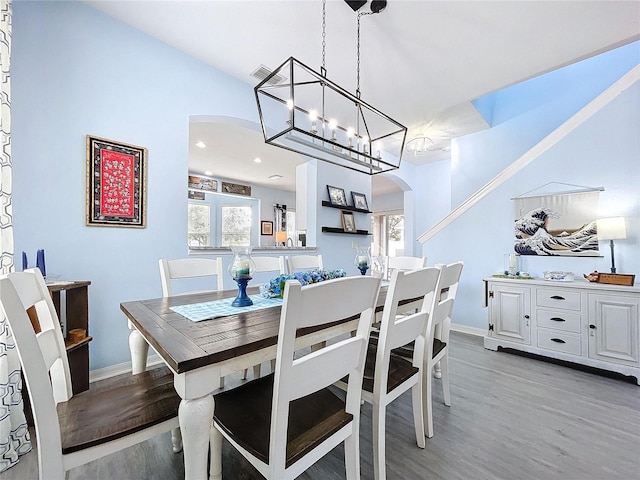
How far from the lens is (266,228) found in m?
7.76

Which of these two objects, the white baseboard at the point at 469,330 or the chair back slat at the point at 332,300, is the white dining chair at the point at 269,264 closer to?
the chair back slat at the point at 332,300

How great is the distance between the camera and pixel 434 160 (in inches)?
234

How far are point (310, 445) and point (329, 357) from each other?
30cm

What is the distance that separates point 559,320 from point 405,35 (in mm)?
2924

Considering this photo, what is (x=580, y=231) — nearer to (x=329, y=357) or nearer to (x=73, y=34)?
(x=329, y=357)

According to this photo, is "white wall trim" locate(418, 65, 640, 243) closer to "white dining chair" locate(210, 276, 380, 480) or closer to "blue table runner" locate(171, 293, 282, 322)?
"blue table runner" locate(171, 293, 282, 322)

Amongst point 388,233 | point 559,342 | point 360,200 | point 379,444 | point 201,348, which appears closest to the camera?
point 201,348

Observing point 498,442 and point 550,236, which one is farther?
point 550,236

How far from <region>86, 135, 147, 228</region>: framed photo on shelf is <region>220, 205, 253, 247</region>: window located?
4.64 m

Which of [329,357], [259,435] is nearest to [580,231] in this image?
[329,357]

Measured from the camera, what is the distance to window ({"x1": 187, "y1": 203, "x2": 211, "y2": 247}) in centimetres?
661

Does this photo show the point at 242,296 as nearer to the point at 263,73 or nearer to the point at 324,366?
the point at 324,366

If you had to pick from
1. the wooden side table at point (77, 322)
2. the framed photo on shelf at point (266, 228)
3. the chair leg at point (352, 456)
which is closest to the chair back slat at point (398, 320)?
the chair leg at point (352, 456)

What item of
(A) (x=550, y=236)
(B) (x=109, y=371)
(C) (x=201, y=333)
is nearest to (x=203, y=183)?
(B) (x=109, y=371)
